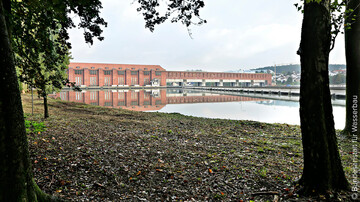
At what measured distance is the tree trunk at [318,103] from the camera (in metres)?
3.45

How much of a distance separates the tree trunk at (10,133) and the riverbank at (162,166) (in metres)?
1.20

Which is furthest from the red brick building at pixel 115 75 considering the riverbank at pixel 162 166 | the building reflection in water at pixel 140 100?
the riverbank at pixel 162 166

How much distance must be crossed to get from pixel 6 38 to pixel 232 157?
5285 millimetres

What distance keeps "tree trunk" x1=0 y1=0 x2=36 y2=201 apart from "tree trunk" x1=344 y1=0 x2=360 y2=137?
9.58 metres

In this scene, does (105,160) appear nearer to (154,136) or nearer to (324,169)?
(154,136)

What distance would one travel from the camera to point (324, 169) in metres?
3.51

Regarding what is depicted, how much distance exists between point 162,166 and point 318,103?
3431mm

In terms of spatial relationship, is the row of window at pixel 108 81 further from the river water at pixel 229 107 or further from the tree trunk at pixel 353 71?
the tree trunk at pixel 353 71

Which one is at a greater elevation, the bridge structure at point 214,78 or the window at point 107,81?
the bridge structure at point 214,78

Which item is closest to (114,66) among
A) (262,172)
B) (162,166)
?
(162,166)

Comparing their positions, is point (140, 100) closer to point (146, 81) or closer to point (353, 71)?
point (353, 71)

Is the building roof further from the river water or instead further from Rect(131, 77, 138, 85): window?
the river water

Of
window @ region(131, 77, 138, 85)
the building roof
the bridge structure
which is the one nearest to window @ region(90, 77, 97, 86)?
the building roof

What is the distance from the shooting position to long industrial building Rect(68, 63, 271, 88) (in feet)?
253
